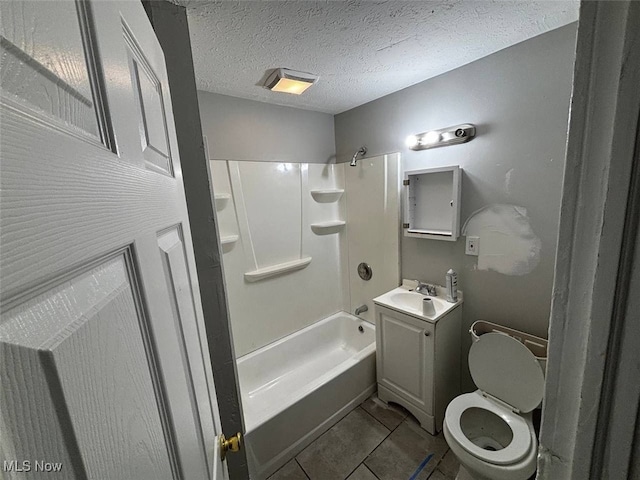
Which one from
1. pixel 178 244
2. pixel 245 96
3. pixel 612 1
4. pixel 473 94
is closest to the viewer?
pixel 612 1

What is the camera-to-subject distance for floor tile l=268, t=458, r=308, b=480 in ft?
5.03

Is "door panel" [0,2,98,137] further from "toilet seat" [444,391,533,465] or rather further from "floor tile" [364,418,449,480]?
"floor tile" [364,418,449,480]

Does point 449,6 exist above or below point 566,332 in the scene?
above

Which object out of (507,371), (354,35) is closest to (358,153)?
(354,35)

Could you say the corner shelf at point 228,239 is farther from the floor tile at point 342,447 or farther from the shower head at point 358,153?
the floor tile at point 342,447

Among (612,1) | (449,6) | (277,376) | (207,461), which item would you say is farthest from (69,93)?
(277,376)

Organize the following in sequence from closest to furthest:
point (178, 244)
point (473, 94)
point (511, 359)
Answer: point (178, 244) < point (511, 359) < point (473, 94)

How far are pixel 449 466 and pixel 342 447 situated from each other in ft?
2.13

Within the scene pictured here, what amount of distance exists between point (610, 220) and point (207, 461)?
0.91 metres

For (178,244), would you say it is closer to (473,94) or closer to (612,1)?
(612,1)

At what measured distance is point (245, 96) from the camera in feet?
6.40

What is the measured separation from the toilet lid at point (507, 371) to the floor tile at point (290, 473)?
1211mm

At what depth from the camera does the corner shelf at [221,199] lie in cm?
189

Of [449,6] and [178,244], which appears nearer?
[178,244]
